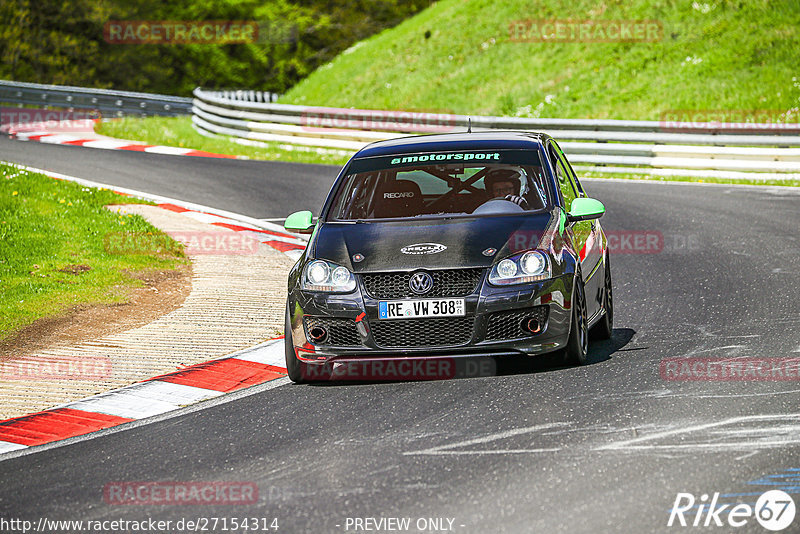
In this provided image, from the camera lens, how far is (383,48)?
3988 cm

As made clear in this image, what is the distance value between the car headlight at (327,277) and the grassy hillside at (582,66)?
65.6 feet

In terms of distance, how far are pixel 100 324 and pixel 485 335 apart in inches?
162

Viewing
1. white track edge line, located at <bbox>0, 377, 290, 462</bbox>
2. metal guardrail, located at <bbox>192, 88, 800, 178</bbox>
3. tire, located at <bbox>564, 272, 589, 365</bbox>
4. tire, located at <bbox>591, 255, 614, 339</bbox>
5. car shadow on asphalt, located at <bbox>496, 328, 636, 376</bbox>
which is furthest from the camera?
metal guardrail, located at <bbox>192, 88, 800, 178</bbox>

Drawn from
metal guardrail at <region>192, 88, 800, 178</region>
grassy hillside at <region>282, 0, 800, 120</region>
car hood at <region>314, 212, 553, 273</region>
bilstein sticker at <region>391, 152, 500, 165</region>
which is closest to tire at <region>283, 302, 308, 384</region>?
car hood at <region>314, 212, 553, 273</region>

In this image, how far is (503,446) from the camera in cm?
612

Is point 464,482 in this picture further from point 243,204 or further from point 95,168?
point 95,168

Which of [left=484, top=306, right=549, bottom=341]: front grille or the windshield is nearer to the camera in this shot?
[left=484, top=306, right=549, bottom=341]: front grille

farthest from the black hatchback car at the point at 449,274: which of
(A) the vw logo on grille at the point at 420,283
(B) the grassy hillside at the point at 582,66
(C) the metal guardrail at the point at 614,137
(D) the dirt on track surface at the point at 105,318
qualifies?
(B) the grassy hillside at the point at 582,66

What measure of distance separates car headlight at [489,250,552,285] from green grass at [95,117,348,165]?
643 inches

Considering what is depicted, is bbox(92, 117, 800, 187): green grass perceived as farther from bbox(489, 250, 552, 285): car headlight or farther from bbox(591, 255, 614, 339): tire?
bbox(489, 250, 552, 285): car headlight

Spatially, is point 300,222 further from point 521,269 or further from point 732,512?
point 732,512

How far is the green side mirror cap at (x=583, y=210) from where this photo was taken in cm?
829

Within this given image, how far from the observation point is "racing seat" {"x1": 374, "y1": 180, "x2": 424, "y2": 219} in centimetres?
855

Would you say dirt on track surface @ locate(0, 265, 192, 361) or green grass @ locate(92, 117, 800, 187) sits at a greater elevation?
dirt on track surface @ locate(0, 265, 192, 361)
